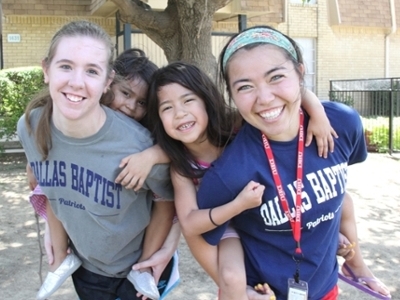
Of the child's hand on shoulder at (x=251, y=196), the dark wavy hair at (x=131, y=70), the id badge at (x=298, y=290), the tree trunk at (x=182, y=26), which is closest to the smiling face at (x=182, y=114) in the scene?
the dark wavy hair at (x=131, y=70)

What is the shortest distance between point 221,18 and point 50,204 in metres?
13.9

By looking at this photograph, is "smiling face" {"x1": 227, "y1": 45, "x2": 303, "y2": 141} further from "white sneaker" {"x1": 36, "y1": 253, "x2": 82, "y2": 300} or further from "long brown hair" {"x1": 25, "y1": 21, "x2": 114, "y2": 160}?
"white sneaker" {"x1": 36, "y1": 253, "x2": 82, "y2": 300}

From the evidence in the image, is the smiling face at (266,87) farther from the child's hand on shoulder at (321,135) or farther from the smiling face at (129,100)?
the smiling face at (129,100)

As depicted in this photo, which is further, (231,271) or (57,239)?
(57,239)

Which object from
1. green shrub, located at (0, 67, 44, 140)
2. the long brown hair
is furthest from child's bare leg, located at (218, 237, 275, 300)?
green shrub, located at (0, 67, 44, 140)

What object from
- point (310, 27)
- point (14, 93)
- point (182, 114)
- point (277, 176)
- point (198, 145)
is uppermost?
point (310, 27)

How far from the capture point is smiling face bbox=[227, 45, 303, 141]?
2021mm

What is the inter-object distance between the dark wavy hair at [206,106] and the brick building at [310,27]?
1186 centimetres

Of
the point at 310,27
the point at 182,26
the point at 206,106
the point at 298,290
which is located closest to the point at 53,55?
the point at 206,106

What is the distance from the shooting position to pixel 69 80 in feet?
7.07

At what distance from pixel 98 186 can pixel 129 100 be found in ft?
1.70

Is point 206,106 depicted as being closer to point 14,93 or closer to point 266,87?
point 266,87

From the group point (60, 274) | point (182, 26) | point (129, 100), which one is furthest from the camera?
point (182, 26)

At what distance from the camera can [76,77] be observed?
7.09 feet
